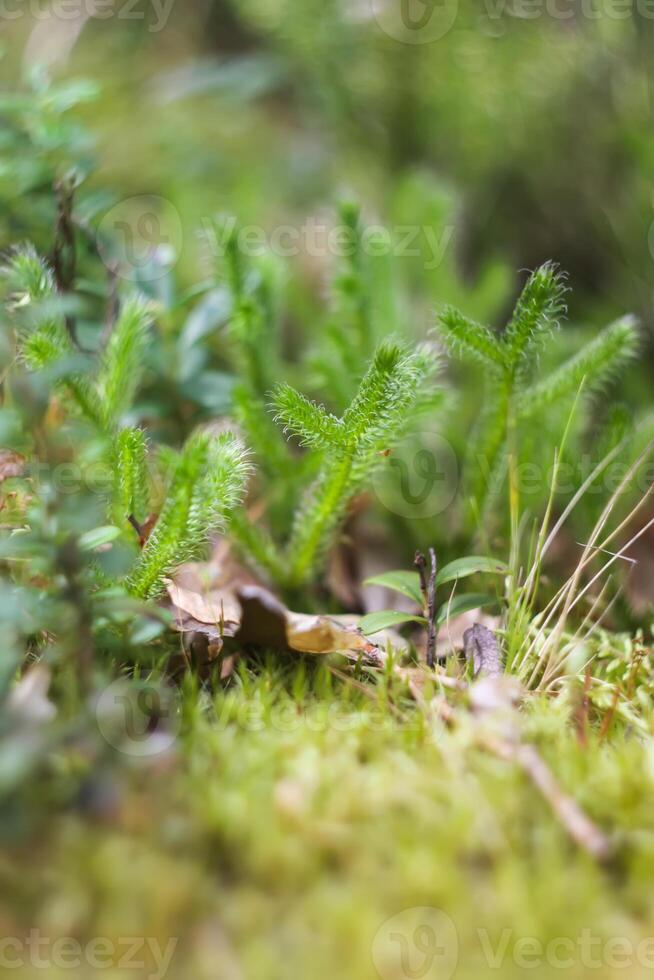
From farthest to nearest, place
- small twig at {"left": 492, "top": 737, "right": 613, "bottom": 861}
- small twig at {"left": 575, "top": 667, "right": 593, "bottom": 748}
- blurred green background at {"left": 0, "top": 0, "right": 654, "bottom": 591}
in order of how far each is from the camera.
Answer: blurred green background at {"left": 0, "top": 0, "right": 654, "bottom": 591}
small twig at {"left": 575, "top": 667, "right": 593, "bottom": 748}
small twig at {"left": 492, "top": 737, "right": 613, "bottom": 861}

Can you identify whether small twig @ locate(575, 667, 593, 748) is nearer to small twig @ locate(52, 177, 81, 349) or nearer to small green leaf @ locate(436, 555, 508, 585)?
small green leaf @ locate(436, 555, 508, 585)

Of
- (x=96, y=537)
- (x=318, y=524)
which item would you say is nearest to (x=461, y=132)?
(x=318, y=524)

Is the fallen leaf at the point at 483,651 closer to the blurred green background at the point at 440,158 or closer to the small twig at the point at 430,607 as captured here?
the small twig at the point at 430,607

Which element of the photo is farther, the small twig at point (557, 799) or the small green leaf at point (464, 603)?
the small green leaf at point (464, 603)

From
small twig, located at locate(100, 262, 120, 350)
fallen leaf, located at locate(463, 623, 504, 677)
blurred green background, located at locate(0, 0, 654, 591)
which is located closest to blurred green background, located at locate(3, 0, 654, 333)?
blurred green background, located at locate(0, 0, 654, 591)

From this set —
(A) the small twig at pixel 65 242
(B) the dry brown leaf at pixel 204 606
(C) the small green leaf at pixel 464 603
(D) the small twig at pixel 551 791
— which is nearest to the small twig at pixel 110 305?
(A) the small twig at pixel 65 242

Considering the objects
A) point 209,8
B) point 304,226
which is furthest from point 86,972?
point 209,8
